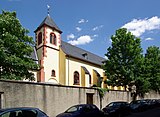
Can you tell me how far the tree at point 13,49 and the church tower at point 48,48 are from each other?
1811cm

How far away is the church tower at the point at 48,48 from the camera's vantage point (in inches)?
1686

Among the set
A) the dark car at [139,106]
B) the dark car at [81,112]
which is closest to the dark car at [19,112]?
the dark car at [81,112]

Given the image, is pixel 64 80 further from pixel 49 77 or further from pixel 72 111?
pixel 72 111

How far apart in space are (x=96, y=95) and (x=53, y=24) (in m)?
22.9

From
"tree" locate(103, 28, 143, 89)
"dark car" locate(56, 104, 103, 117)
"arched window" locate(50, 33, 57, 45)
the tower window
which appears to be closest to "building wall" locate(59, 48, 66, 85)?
"arched window" locate(50, 33, 57, 45)

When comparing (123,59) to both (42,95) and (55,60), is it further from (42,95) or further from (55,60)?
(42,95)

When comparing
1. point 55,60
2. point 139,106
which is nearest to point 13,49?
point 139,106

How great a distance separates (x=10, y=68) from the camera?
22281mm

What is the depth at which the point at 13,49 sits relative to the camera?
74.2 ft

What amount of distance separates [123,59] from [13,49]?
20.9 metres

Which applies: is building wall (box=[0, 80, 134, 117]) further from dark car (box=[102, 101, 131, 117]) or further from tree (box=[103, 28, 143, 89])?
tree (box=[103, 28, 143, 89])

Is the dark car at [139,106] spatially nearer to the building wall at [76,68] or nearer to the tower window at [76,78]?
the building wall at [76,68]

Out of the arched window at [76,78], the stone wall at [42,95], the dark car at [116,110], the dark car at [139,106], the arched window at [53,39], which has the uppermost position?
the arched window at [53,39]

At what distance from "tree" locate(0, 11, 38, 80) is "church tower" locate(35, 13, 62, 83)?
18108 mm
